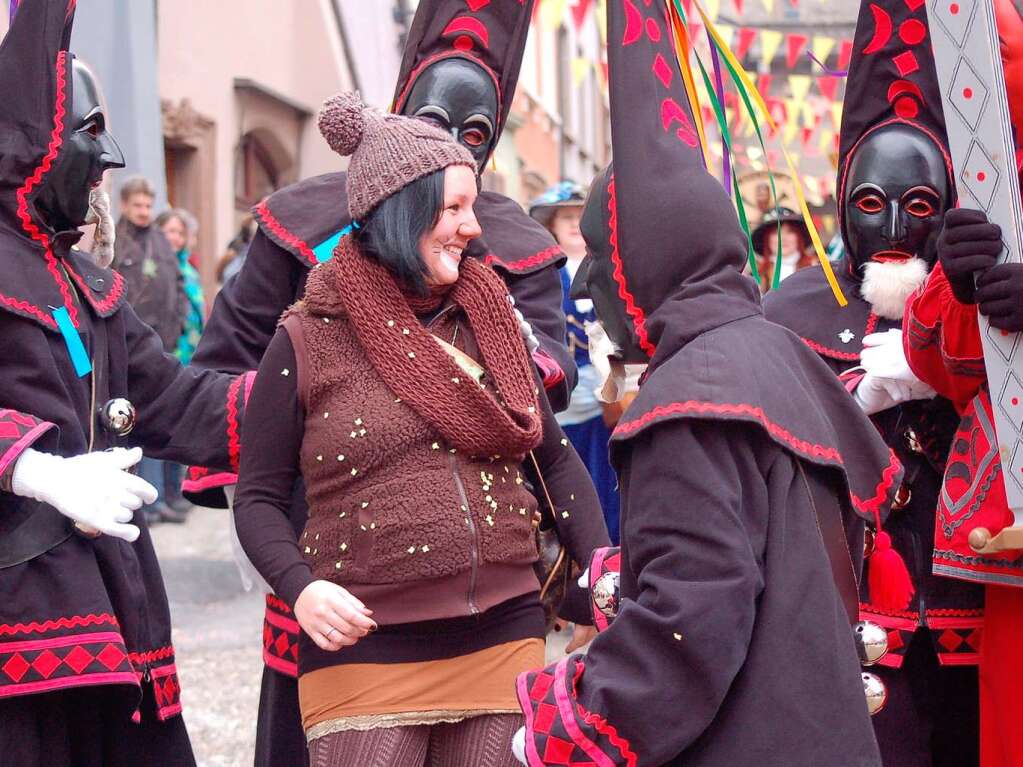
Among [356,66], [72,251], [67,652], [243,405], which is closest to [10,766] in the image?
[67,652]

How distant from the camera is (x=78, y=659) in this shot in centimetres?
301

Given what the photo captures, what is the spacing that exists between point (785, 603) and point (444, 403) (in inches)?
32.5

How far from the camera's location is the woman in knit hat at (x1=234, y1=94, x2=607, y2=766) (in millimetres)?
2744

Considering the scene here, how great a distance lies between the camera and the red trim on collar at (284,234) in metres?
3.53

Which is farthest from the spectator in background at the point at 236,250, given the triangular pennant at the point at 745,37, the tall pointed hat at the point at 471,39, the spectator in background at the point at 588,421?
the tall pointed hat at the point at 471,39

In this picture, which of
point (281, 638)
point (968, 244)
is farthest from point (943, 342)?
point (281, 638)

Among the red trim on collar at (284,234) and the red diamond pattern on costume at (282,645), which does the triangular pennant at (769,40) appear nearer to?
the red trim on collar at (284,234)

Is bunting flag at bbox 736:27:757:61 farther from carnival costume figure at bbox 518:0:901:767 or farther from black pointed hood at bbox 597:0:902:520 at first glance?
carnival costume figure at bbox 518:0:901:767

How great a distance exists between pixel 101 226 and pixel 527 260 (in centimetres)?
103

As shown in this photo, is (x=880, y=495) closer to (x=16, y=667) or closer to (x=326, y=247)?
(x=326, y=247)

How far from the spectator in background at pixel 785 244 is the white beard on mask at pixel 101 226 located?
5.01 metres

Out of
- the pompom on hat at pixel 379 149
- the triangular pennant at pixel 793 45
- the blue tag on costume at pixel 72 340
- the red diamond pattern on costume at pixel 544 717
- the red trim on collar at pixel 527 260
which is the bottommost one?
the triangular pennant at pixel 793 45

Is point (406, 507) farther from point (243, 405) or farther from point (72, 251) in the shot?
point (72, 251)

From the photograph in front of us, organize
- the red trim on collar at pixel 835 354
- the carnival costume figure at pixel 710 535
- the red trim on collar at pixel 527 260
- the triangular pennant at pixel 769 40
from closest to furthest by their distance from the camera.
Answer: the carnival costume figure at pixel 710 535 < the red trim on collar at pixel 527 260 < the red trim on collar at pixel 835 354 < the triangular pennant at pixel 769 40
